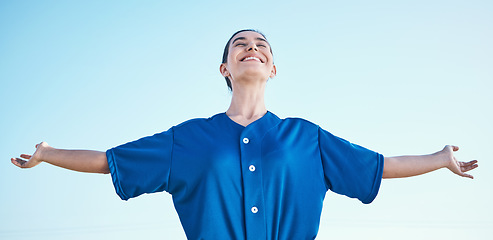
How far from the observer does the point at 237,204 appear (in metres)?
2.90

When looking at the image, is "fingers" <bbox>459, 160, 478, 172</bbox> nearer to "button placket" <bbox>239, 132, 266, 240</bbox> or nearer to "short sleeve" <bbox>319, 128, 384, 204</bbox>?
"short sleeve" <bbox>319, 128, 384, 204</bbox>

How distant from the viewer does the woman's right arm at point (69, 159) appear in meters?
2.87

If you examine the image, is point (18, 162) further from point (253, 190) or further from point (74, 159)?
point (253, 190)

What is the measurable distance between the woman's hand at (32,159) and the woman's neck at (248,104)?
44.4 inches

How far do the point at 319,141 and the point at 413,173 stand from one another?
23.4 inches

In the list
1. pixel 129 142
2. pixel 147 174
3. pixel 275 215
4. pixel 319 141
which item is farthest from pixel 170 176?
pixel 319 141

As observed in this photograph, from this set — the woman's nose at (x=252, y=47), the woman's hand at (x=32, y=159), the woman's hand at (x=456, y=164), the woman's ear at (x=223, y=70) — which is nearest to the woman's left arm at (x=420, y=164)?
the woman's hand at (x=456, y=164)

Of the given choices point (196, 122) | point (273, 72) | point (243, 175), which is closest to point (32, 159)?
point (196, 122)

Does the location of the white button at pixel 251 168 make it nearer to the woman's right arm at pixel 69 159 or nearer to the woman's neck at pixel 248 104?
the woman's neck at pixel 248 104

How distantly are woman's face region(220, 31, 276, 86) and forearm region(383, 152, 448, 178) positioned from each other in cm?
94

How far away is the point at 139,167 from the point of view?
2959 millimetres

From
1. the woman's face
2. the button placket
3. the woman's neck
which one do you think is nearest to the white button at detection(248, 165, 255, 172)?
the button placket

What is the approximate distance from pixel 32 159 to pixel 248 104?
4.34ft

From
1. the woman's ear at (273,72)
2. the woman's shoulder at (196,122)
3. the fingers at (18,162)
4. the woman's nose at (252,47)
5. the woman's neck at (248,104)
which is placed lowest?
the fingers at (18,162)
